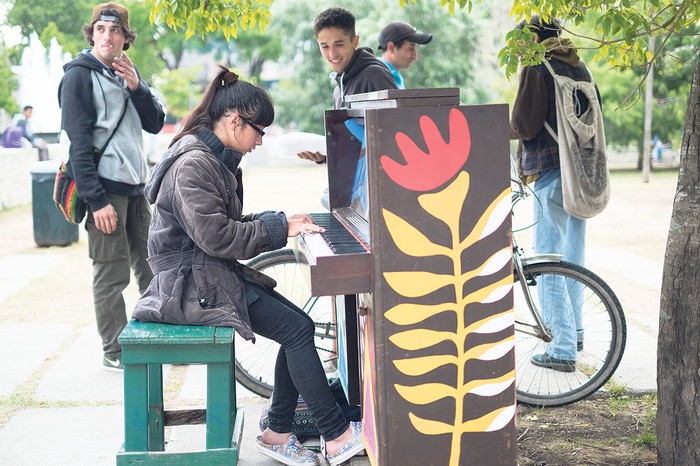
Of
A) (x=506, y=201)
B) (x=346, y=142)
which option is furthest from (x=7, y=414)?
(x=506, y=201)

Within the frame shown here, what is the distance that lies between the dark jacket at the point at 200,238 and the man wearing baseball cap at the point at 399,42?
9.63 feet

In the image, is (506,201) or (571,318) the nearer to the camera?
(506,201)

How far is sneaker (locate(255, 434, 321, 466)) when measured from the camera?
354 centimetres

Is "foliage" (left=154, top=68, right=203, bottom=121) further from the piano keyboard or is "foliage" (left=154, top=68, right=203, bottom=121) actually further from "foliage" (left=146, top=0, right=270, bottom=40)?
the piano keyboard

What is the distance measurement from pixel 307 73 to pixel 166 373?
24.2m

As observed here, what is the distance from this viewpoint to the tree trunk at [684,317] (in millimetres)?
3146

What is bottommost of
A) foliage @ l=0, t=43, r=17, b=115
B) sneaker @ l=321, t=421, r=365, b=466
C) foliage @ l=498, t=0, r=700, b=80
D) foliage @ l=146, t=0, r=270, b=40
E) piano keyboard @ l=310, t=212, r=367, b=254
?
sneaker @ l=321, t=421, r=365, b=466

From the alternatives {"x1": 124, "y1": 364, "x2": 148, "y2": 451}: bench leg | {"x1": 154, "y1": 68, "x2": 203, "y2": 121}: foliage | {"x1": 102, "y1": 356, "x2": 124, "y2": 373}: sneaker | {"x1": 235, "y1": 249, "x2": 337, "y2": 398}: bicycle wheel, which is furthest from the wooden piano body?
{"x1": 154, "y1": 68, "x2": 203, "y2": 121}: foliage

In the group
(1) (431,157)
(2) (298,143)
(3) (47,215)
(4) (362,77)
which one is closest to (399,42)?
(4) (362,77)

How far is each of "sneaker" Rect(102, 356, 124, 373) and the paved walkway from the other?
0.04 m

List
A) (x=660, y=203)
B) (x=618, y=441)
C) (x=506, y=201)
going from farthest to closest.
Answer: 1. (x=660, y=203)
2. (x=618, y=441)
3. (x=506, y=201)

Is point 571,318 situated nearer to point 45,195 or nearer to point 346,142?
point 346,142

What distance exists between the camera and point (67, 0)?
19531 millimetres

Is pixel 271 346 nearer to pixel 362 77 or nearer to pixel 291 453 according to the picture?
pixel 291 453
